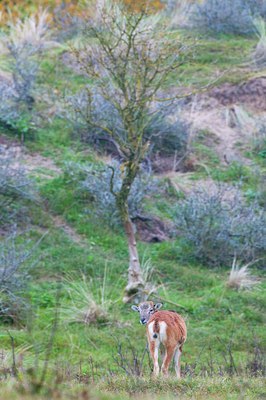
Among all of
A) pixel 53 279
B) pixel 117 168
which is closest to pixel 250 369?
pixel 53 279

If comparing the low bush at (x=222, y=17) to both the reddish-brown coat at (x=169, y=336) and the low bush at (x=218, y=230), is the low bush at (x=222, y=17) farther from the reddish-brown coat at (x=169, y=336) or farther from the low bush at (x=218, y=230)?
the reddish-brown coat at (x=169, y=336)

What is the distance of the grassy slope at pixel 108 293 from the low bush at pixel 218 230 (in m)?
0.35

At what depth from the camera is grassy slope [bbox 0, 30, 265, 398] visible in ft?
38.8

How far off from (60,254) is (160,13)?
1177 centimetres

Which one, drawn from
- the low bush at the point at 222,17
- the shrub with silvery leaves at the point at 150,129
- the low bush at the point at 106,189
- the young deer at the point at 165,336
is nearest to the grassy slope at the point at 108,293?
the low bush at the point at 106,189

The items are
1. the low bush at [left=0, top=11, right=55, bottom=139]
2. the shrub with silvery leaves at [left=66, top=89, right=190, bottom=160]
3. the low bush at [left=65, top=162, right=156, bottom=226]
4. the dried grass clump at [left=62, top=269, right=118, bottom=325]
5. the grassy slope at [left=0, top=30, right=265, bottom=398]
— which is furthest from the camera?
the low bush at [left=0, top=11, right=55, bottom=139]

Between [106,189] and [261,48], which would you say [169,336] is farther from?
[261,48]

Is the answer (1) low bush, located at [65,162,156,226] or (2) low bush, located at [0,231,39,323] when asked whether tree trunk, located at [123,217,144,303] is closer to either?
(2) low bush, located at [0,231,39,323]

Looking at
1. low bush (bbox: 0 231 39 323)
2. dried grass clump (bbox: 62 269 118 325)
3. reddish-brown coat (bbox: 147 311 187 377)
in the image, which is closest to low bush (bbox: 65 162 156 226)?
dried grass clump (bbox: 62 269 118 325)

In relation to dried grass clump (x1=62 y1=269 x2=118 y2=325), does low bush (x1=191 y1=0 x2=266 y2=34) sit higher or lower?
higher

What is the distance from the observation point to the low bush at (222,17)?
24828 mm

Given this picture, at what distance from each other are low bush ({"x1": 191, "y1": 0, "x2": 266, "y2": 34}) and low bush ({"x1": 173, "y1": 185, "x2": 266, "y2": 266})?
10000 millimetres

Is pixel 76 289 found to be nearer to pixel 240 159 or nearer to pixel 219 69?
pixel 240 159

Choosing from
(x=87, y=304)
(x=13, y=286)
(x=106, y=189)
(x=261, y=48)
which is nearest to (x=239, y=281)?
(x=87, y=304)
